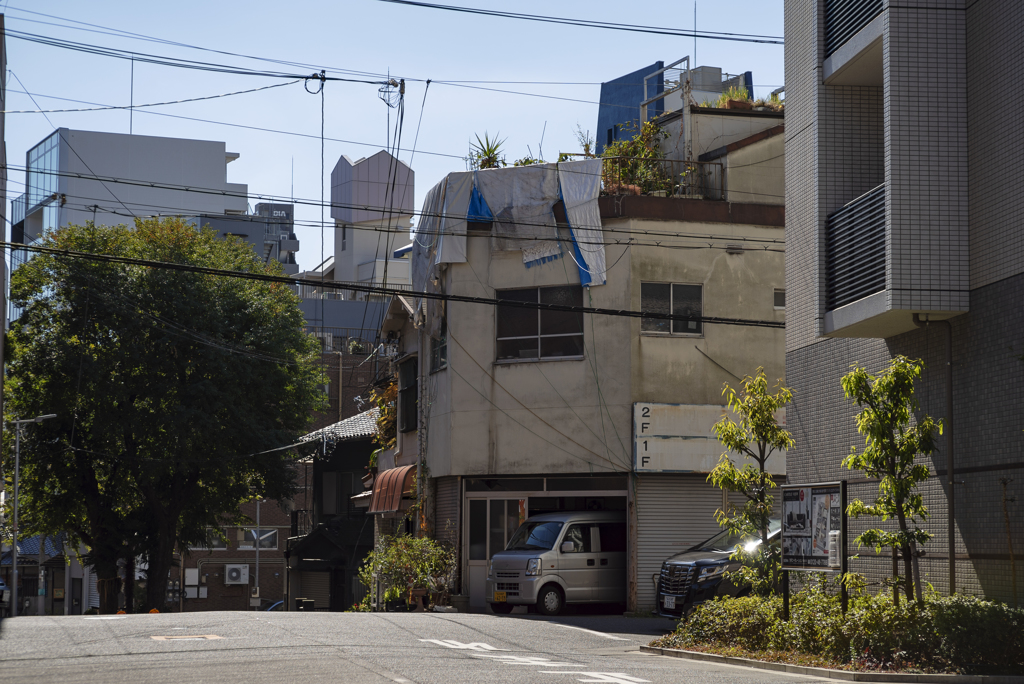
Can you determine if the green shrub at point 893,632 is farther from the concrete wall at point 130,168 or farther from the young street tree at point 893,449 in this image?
the concrete wall at point 130,168

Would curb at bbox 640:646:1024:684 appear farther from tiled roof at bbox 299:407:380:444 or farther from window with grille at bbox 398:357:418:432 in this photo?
tiled roof at bbox 299:407:380:444

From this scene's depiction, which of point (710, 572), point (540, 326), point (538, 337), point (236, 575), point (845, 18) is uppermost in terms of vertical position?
point (845, 18)

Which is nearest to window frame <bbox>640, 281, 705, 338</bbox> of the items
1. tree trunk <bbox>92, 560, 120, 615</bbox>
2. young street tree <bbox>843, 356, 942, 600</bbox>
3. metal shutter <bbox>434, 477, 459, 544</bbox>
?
metal shutter <bbox>434, 477, 459, 544</bbox>

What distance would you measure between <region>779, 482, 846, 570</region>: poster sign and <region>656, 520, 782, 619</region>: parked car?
3660 mm

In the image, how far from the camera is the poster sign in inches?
578

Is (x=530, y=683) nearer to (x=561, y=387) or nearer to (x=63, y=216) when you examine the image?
(x=561, y=387)

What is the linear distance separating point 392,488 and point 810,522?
18.6 m

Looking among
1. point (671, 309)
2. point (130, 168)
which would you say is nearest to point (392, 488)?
point (671, 309)

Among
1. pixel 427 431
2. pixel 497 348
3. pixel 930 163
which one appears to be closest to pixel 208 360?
pixel 427 431

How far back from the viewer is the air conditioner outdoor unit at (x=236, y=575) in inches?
2611

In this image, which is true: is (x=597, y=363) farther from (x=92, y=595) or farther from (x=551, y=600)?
(x=92, y=595)

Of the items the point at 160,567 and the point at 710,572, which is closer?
the point at 710,572

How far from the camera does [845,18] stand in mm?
16766

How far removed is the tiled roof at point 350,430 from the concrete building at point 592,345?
685 inches
